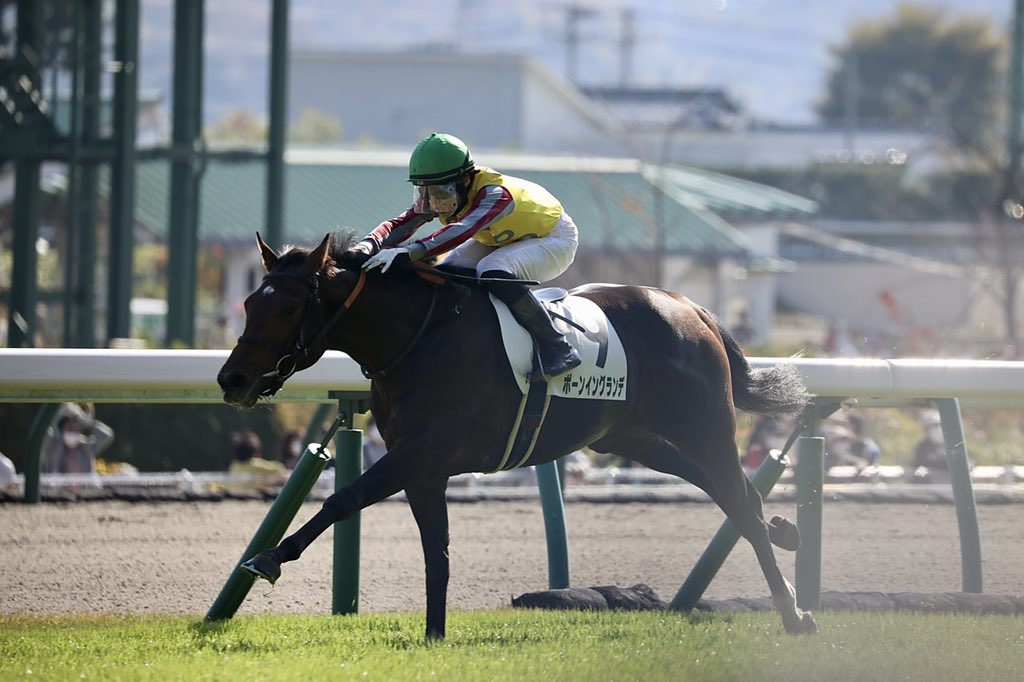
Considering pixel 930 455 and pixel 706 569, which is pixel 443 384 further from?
pixel 930 455

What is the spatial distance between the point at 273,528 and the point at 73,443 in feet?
15.5

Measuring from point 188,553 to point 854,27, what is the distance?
7933cm

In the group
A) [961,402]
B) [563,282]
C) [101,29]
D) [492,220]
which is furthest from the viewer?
[563,282]

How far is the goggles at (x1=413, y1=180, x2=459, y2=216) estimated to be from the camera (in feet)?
19.0

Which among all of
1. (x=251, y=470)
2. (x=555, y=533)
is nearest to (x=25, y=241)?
(x=251, y=470)

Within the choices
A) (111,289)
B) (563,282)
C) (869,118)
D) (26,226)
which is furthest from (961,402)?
(869,118)

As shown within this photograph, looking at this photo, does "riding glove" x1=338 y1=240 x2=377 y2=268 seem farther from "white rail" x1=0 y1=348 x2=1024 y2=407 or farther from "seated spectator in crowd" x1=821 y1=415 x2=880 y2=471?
"seated spectator in crowd" x1=821 y1=415 x2=880 y2=471

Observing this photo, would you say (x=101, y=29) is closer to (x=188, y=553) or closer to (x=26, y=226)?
(x=26, y=226)

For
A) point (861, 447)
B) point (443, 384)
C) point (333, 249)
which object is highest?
point (333, 249)

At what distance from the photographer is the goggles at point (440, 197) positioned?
5.80 meters

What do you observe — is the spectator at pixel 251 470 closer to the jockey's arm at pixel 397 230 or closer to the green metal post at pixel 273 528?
the green metal post at pixel 273 528

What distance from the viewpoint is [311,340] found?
5.48m

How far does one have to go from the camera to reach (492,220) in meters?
5.71

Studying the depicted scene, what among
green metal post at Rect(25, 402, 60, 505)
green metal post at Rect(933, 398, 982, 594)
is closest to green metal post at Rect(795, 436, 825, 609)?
green metal post at Rect(933, 398, 982, 594)
